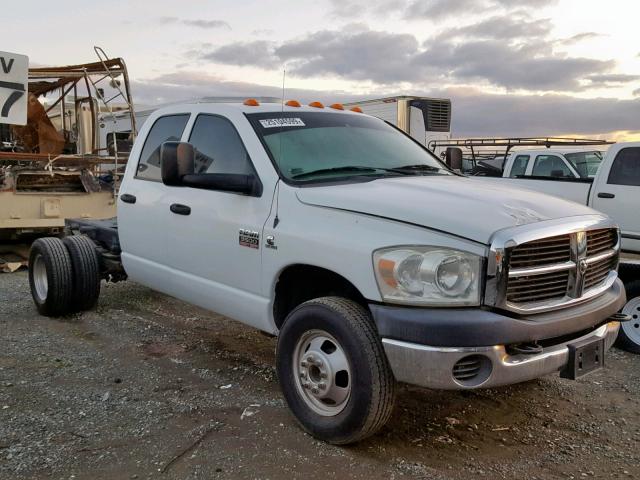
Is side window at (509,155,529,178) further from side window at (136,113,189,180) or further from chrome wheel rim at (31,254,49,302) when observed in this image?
chrome wheel rim at (31,254,49,302)

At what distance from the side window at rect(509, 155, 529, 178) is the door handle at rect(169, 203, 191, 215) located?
19.6 ft

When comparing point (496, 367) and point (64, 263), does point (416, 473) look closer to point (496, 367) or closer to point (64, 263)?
point (496, 367)

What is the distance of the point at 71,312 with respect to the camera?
6258 mm

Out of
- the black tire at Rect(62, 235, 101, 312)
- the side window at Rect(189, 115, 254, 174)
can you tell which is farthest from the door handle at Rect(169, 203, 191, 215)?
the black tire at Rect(62, 235, 101, 312)

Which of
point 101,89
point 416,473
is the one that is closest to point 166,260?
point 416,473

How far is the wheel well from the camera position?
11.8 ft

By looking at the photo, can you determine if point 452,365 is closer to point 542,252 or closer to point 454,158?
point 542,252

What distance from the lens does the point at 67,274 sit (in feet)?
19.6

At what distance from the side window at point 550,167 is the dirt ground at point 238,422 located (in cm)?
374

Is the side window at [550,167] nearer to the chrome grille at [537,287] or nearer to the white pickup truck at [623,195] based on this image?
the white pickup truck at [623,195]

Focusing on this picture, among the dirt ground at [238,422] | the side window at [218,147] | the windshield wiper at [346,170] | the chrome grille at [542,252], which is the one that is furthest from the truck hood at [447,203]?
the dirt ground at [238,422]

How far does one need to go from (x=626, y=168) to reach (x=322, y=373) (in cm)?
497

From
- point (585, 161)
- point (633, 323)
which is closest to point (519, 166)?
point (585, 161)

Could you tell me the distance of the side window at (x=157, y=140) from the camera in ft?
16.2
